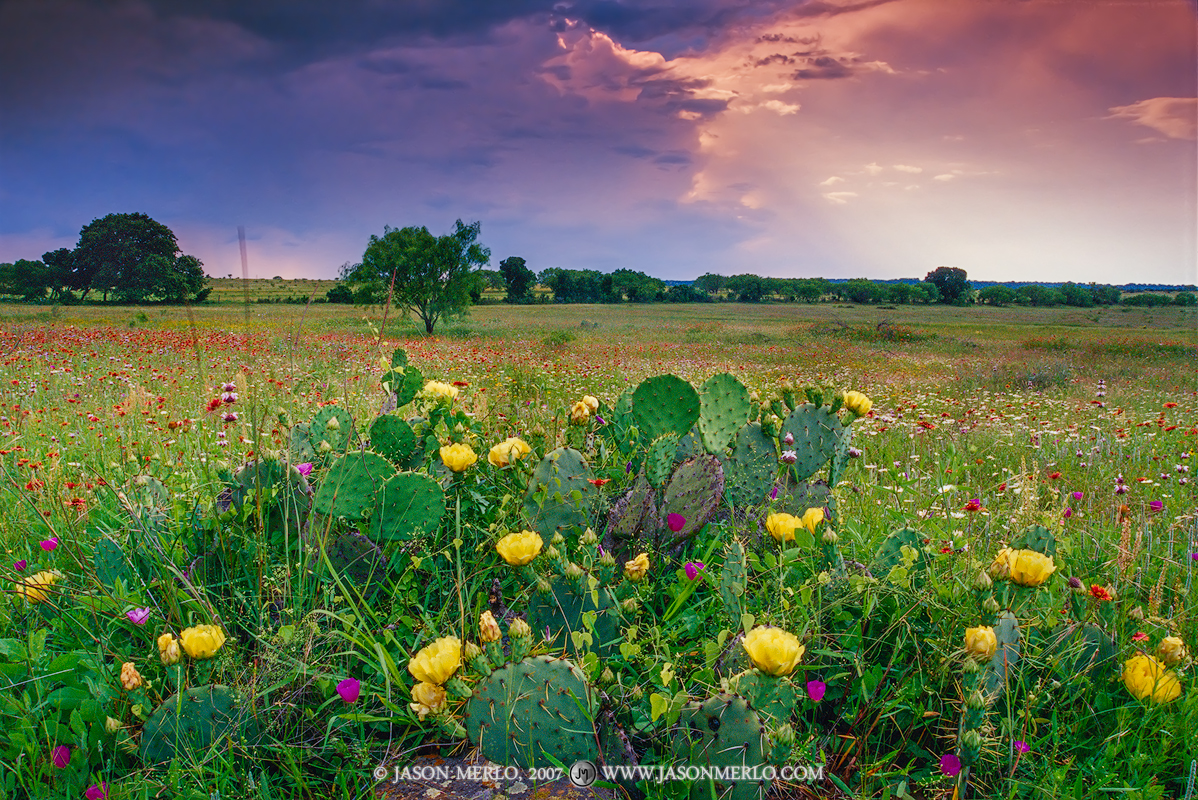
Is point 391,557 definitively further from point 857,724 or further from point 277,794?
point 857,724

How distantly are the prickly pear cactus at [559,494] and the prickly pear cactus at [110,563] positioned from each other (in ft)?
4.36

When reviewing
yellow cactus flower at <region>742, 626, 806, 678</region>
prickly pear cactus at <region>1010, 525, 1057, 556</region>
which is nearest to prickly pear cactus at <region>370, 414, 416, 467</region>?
yellow cactus flower at <region>742, 626, 806, 678</region>

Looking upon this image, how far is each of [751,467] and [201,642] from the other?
1937 millimetres

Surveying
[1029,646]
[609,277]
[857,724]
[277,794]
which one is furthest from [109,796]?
[609,277]

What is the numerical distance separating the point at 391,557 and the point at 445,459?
40 centimetres

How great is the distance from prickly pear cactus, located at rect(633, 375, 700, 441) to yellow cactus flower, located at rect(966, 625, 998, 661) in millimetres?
1369

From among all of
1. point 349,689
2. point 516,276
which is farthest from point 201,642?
point 516,276

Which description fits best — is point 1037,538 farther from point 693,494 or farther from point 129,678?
point 129,678

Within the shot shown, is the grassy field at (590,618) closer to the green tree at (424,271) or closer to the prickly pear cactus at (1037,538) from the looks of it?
the prickly pear cactus at (1037,538)

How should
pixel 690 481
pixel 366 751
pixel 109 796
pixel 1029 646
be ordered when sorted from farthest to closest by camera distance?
1. pixel 690 481
2. pixel 1029 646
3. pixel 366 751
4. pixel 109 796

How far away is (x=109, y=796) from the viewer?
1.29 meters

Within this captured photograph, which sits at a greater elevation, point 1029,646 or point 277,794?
point 1029,646

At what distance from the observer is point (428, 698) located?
1.32 metres

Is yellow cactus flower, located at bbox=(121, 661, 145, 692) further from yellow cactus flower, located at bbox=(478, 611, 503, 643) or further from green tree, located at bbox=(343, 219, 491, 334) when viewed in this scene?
A: green tree, located at bbox=(343, 219, 491, 334)
